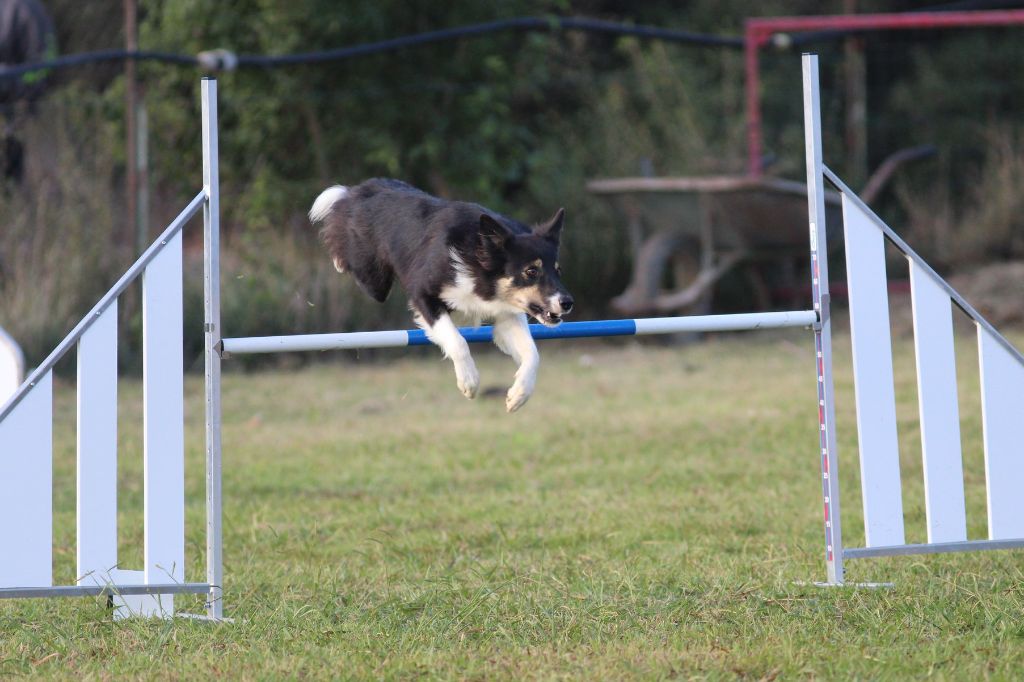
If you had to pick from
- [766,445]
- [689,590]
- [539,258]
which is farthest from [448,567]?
[766,445]

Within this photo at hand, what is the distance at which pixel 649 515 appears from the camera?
220 inches

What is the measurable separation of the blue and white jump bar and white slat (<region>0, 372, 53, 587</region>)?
23.1 inches

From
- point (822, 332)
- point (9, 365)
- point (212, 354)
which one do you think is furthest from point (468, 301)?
point (9, 365)

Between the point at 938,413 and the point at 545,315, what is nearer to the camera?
the point at 545,315

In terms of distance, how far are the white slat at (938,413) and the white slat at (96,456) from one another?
8.34 feet

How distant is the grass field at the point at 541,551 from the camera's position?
3.54 meters

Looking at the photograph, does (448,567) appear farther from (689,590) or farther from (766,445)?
(766,445)

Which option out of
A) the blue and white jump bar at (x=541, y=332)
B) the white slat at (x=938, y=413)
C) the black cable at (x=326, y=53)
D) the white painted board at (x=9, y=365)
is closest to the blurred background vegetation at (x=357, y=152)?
the black cable at (x=326, y=53)

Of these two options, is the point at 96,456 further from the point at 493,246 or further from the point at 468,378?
the point at 493,246

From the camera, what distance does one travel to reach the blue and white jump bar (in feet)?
12.8

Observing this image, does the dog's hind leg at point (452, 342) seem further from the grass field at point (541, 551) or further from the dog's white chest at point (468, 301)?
the grass field at point (541, 551)

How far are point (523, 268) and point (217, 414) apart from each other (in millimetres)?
1053

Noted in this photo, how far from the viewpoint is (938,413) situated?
4.18 m

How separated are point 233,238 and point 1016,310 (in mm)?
7027
